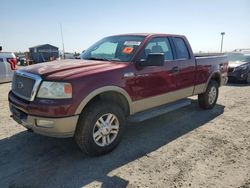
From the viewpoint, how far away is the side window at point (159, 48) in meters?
4.60

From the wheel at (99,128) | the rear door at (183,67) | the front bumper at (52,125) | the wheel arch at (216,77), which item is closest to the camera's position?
the front bumper at (52,125)

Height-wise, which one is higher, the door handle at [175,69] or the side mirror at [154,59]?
the side mirror at [154,59]

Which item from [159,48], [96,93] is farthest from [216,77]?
[96,93]

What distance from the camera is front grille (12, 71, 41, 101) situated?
347 cm

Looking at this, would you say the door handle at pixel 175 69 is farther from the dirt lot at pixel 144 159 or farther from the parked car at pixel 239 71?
the parked car at pixel 239 71

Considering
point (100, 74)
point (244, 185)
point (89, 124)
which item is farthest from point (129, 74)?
point (244, 185)

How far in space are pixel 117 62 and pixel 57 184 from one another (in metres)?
2.12

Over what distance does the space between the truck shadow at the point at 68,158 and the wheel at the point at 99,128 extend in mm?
168

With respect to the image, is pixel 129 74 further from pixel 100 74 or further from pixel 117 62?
pixel 100 74

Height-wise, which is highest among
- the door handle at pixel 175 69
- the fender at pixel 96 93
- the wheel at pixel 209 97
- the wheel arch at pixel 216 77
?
the door handle at pixel 175 69

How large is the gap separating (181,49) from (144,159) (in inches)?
110

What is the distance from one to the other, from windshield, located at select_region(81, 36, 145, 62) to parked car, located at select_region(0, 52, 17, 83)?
20.0 feet

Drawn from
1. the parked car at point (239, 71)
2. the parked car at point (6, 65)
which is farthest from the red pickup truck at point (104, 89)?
the parked car at point (239, 71)

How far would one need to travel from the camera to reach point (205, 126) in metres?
5.33
